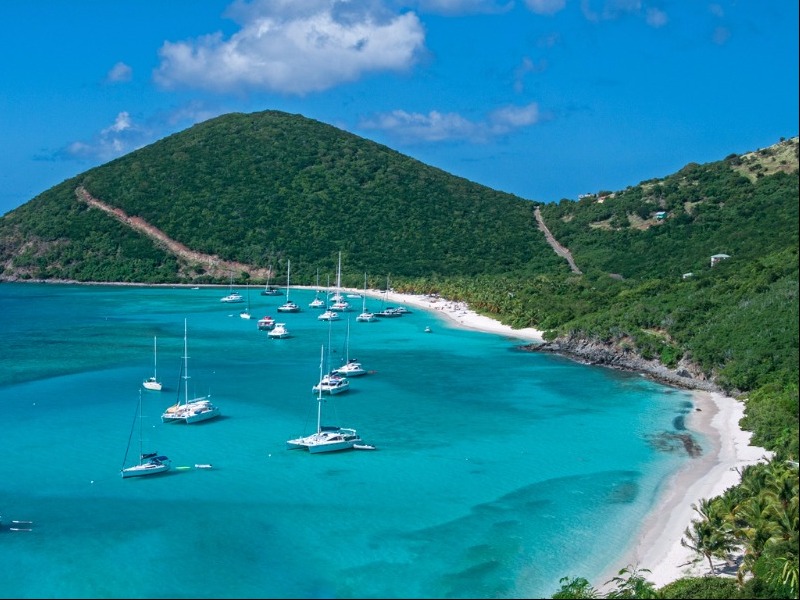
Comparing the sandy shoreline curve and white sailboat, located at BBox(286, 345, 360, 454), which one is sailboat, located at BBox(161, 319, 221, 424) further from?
the sandy shoreline curve

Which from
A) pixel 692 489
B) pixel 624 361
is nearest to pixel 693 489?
pixel 692 489

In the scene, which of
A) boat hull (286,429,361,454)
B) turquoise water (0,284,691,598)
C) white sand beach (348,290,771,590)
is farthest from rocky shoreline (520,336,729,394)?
boat hull (286,429,361,454)

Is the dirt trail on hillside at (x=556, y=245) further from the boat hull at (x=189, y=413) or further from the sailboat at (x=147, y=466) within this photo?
the sailboat at (x=147, y=466)

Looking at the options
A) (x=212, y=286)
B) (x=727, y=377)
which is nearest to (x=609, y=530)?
(x=727, y=377)

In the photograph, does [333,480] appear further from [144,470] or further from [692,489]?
[692,489]

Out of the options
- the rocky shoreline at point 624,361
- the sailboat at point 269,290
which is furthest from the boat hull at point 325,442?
the sailboat at point 269,290
